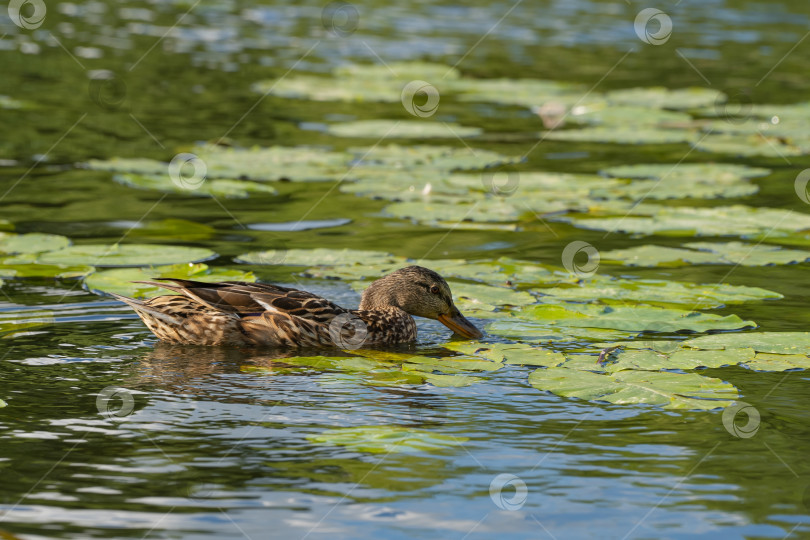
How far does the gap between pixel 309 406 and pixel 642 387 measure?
1.91 meters

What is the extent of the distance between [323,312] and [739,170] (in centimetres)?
763

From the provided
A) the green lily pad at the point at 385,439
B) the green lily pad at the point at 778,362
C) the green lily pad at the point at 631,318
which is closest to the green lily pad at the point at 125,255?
the green lily pad at the point at 631,318

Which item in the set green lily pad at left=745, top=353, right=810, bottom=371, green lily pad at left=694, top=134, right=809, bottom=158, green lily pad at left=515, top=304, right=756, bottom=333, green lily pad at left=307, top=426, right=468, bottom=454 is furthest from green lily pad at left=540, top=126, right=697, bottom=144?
green lily pad at left=307, top=426, right=468, bottom=454

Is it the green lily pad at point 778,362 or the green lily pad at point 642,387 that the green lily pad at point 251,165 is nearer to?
the green lily pad at point 642,387

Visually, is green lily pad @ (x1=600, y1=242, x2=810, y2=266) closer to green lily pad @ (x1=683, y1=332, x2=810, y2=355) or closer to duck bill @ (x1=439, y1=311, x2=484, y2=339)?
green lily pad @ (x1=683, y1=332, x2=810, y2=355)

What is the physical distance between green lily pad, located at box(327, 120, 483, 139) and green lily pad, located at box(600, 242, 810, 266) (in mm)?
5975

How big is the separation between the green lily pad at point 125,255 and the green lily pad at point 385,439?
3.73 meters

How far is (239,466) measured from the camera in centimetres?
546

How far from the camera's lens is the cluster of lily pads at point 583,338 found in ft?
21.9

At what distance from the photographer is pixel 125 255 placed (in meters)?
9.44

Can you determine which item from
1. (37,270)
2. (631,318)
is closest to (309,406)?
(631,318)

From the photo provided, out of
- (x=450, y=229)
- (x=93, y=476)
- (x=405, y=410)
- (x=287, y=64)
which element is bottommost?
(x=93, y=476)

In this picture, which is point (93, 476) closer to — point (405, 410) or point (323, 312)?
point (405, 410)

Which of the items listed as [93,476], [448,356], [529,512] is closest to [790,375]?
[448,356]
